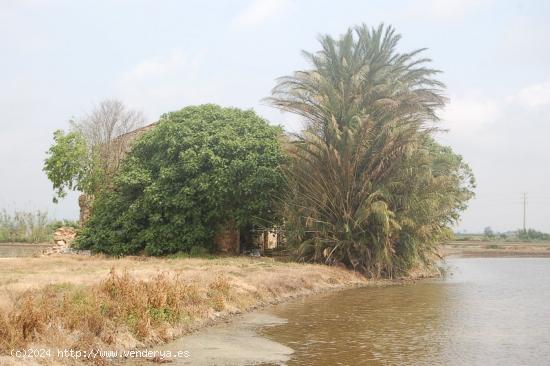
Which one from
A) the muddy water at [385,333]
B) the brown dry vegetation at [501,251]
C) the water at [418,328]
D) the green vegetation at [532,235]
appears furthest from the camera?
the green vegetation at [532,235]

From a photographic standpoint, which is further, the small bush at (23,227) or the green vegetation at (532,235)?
the green vegetation at (532,235)

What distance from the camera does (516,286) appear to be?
18.0 metres

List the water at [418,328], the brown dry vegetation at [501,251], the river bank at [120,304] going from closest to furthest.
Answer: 1. the river bank at [120,304]
2. the water at [418,328]
3. the brown dry vegetation at [501,251]

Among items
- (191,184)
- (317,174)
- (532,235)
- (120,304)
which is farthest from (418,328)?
(532,235)

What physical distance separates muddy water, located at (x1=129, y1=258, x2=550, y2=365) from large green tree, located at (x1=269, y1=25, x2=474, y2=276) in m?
4.69

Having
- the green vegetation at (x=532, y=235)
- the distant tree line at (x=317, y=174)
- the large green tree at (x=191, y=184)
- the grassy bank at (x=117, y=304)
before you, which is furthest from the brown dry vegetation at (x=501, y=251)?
the grassy bank at (x=117, y=304)

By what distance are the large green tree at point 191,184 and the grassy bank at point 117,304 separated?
6545 millimetres

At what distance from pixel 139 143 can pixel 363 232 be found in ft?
33.4

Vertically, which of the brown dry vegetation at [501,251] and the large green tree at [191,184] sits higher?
the large green tree at [191,184]

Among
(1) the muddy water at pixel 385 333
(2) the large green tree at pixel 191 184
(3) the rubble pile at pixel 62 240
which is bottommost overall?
(1) the muddy water at pixel 385 333

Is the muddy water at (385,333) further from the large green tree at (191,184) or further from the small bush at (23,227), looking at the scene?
the small bush at (23,227)

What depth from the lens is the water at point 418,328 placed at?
8.01 metres

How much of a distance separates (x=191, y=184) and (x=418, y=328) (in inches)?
515

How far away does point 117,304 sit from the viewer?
28.6 feet
